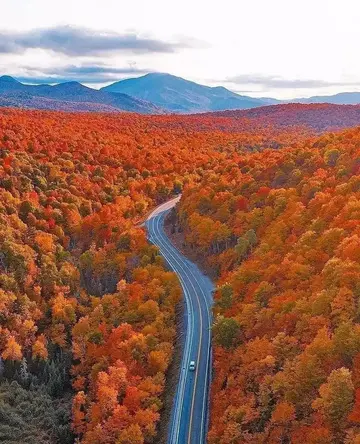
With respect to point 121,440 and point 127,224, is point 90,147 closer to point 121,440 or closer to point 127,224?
point 127,224

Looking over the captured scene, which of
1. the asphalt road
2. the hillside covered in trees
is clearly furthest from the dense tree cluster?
the asphalt road

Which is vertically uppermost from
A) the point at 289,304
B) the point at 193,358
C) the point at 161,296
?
the point at 289,304

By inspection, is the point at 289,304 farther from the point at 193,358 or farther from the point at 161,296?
the point at 161,296

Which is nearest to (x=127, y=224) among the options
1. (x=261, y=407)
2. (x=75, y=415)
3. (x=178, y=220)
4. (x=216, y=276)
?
(x=178, y=220)

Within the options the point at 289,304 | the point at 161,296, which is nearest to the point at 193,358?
the point at 161,296

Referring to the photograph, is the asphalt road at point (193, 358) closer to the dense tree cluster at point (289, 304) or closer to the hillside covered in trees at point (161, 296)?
the dense tree cluster at point (289, 304)

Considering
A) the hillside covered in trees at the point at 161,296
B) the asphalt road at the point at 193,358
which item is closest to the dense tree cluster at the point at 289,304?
the hillside covered in trees at the point at 161,296

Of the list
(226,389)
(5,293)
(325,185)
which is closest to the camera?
(226,389)

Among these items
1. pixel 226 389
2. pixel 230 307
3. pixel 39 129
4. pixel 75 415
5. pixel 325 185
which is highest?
pixel 39 129
